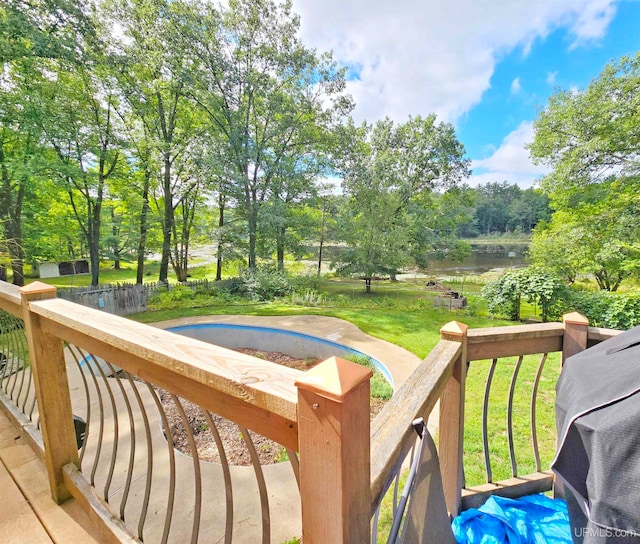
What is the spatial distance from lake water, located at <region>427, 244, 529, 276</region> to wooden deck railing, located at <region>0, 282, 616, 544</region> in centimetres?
2016

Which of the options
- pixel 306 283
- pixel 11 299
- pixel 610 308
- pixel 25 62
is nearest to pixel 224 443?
pixel 11 299

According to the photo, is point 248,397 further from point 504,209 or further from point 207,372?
point 504,209

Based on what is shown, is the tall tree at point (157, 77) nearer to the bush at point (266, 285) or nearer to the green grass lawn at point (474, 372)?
the bush at point (266, 285)

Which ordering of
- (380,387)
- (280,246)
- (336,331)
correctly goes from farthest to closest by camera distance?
1. (280,246)
2. (336,331)
3. (380,387)

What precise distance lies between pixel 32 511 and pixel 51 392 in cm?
67

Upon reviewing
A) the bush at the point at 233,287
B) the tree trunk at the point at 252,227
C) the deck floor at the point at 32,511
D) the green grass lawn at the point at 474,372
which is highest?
the tree trunk at the point at 252,227

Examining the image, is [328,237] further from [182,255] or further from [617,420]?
[617,420]

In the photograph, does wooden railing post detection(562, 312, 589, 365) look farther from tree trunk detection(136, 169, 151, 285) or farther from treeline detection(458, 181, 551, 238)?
treeline detection(458, 181, 551, 238)

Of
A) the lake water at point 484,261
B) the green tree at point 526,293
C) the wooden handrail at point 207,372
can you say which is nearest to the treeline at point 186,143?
the green tree at point 526,293

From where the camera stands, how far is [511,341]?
60.0 inches

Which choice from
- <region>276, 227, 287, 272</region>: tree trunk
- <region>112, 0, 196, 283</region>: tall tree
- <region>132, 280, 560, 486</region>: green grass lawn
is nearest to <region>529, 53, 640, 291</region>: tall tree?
<region>132, 280, 560, 486</region>: green grass lawn

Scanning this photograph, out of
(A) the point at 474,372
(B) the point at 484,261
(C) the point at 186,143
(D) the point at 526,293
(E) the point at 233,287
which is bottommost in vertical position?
(A) the point at 474,372

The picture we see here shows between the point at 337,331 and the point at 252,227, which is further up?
the point at 252,227

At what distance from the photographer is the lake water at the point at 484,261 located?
23234 millimetres
